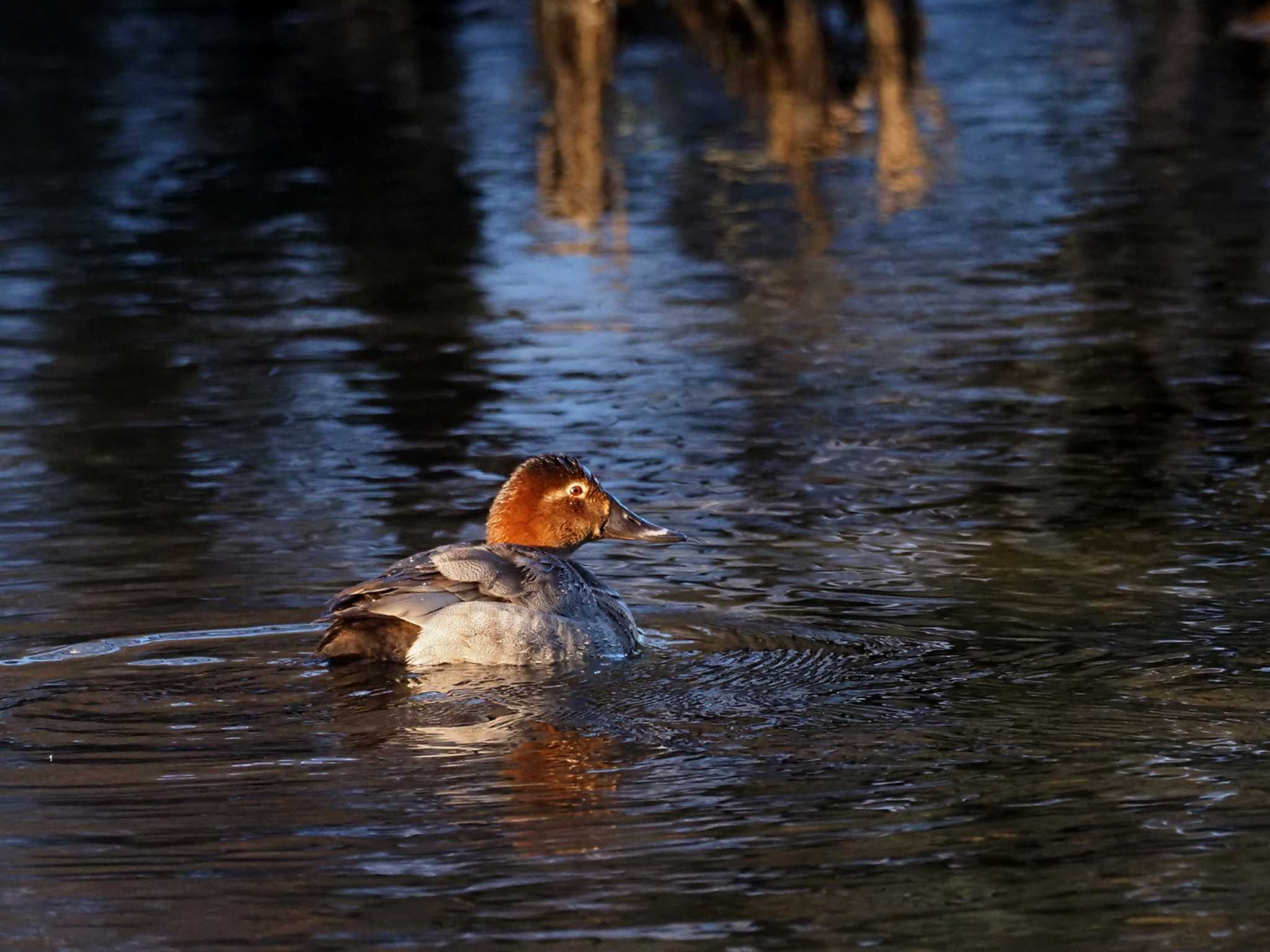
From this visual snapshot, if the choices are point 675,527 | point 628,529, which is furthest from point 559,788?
point 675,527

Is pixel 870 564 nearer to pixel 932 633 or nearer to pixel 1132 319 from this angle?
pixel 932 633

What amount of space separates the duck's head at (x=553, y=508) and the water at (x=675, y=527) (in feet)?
1.28

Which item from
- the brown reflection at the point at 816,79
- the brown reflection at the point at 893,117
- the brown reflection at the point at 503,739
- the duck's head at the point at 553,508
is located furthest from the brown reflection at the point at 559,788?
the brown reflection at the point at 893,117

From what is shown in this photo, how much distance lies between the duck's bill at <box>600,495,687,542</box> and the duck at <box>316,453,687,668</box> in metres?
0.67

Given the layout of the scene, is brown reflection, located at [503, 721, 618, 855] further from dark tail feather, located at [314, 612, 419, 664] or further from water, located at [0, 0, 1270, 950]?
dark tail feather, located at [314, 612, 419, 664]

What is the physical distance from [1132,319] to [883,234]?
3.23 m

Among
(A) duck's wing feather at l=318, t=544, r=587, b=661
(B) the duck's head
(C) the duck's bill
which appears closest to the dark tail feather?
(A) duck's wing feather at l=318, t=544, r=587, b=661

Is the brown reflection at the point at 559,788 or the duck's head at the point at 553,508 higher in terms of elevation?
the duck's head at the point at 553,508

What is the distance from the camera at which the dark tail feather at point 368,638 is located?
7.76m

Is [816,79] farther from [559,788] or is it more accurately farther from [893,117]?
[559,788]

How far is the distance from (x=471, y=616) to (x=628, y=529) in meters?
1.27

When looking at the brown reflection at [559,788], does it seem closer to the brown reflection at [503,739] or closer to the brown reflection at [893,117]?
the brown reflection at [503,739]

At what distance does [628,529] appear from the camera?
29.5 ft

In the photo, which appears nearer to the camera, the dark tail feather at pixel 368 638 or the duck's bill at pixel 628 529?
the dark tail feather at pixel 368 638
